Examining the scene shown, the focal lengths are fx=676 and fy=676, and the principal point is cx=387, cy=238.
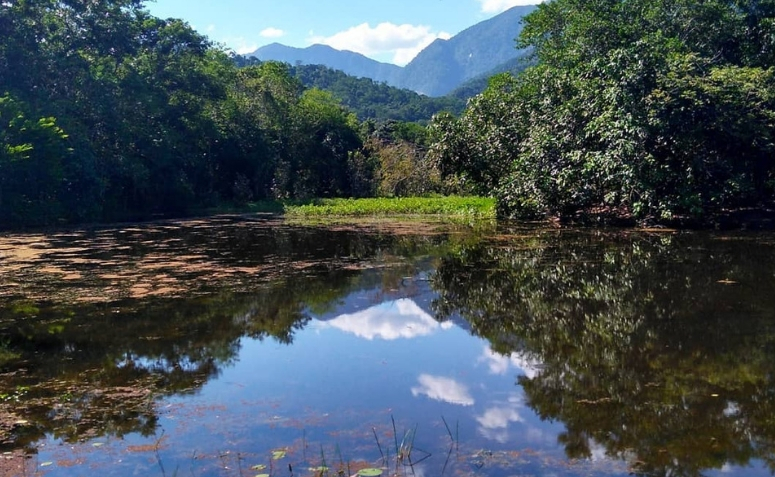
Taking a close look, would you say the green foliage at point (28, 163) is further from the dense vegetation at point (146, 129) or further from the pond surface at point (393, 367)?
the pond surface at point (393, 367)

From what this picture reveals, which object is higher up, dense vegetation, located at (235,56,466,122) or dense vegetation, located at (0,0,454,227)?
dense vegetation, located at (235,56,466,122)

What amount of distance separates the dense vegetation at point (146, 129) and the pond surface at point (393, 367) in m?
8.74

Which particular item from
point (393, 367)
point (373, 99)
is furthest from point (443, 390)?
point (373, 99)

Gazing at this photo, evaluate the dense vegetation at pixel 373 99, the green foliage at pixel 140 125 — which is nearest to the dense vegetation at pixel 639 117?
the green foliage at pixel 140 125

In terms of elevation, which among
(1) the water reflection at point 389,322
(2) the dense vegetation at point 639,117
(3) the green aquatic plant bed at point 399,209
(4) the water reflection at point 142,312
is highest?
(2) the dense vegetation at point 639,117

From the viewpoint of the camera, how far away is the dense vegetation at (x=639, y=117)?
15.1 m

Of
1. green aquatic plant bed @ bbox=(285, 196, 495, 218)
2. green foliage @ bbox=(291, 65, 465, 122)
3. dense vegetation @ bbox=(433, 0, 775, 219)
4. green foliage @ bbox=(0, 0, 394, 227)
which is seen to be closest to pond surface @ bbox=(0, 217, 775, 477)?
dense vegetation @ bbox=(433, 0, 775, 219)

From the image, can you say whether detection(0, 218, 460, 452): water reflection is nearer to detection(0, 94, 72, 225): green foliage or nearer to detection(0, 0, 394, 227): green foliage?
detection(0, 94, 72, 225): green foliage

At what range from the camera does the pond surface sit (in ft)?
12.2

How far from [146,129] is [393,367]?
67.6ft

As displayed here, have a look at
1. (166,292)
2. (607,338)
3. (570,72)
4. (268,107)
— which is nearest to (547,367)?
(607,338)

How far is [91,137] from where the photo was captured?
72.3 feet

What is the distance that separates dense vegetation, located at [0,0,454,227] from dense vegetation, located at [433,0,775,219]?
1069 centimetres

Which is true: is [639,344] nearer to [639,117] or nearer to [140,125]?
[639,117]
